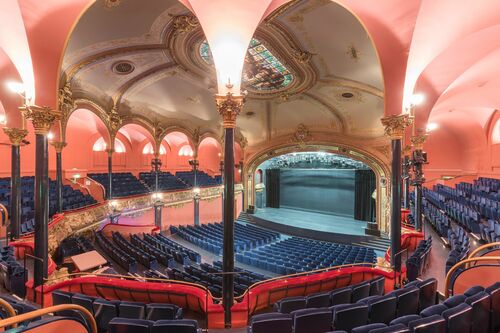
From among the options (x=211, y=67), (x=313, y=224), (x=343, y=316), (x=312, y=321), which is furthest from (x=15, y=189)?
(x=313, y=224)

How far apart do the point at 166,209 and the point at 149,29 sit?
11.5 metres

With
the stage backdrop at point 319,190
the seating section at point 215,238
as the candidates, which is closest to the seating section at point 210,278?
the seating section at point 215,238

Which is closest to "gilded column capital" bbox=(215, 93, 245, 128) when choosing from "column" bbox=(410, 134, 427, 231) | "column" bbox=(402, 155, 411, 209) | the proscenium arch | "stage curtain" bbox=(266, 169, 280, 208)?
"column" bbox=(410, 134, 427, 231)

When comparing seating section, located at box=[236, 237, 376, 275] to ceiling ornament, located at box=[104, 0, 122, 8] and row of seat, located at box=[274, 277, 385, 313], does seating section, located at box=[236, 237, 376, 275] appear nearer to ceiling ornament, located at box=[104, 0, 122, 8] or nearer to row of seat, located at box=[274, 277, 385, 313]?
row of seat, located at box=[274, 277, 385, 313]

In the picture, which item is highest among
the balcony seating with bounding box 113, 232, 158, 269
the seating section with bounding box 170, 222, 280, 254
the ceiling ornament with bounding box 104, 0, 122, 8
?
the ceiling ornament with bounding box 104, 0, 122, 8

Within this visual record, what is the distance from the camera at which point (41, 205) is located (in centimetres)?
536

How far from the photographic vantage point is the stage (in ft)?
52.1

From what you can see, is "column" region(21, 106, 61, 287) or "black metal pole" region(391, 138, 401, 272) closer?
"column" region(21, 106, 61, 287)

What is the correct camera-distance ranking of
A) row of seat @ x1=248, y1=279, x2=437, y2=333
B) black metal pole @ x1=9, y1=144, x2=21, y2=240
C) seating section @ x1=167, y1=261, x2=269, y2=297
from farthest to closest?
black metal pole @ x1=9, y1=144, x2=21, y2=240 → seating section @ x1=167, y1=261, x2=269, y2=297 → row of seat @ x1=248, y1=279, x2=437, y2=333

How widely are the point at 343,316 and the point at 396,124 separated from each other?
4.16m

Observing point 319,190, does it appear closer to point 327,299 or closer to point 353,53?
point 353,53

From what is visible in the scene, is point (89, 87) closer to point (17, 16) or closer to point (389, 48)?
point (17, 16)

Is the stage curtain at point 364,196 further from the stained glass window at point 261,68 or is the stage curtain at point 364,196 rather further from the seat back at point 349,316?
the seat back at point 349,316

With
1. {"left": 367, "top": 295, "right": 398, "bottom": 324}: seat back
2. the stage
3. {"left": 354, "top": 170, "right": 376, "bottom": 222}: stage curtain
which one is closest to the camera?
{"left": 367, "top": 295, "right": 398, "bottom": 324}: seat back
